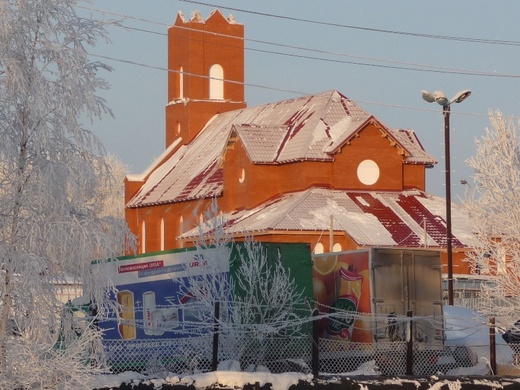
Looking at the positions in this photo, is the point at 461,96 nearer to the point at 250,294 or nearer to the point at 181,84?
the point at 250,294

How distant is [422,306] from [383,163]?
35.4 metres

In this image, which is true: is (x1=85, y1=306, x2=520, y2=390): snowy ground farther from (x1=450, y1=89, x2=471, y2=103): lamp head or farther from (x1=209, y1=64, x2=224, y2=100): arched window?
(x1=209, y1=64, x2=224, y2=100): arched window

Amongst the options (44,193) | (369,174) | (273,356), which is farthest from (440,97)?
(44,193)

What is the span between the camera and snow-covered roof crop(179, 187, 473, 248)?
54125 millimetres

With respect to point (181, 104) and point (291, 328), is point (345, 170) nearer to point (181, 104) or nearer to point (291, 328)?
point (181, 104)

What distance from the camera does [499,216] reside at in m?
26.5

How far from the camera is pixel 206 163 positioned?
2714 inches

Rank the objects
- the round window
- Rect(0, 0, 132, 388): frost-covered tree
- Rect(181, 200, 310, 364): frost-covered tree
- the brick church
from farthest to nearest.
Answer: the round window < the brick church < Rect(181, 200, 310, 364): frost-covered tree < Rect(0, 0, 132, 388): frost-covered tree

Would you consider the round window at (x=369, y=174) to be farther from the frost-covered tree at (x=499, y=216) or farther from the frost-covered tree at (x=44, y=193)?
the frost-covered tree at (x=44, y=193)

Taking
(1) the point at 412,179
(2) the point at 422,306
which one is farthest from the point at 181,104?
(2) the point at 422,306

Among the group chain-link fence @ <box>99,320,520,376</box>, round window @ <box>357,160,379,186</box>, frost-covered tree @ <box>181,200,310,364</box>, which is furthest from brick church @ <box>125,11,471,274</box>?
frost-covered tree @ <box>181,200,310,364</box>

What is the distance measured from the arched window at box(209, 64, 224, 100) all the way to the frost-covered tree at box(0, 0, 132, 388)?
6215cm

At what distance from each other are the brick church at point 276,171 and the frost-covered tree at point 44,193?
35.2 meters

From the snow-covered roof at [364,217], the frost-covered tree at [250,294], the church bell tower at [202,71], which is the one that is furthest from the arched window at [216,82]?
the frost-covered tree at [250,294]
